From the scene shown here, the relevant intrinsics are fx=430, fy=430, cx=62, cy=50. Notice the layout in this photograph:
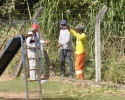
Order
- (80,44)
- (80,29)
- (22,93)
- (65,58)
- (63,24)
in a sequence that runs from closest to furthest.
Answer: (22,93) < (80,29) < (80,44) < (63,24) < (65,58)

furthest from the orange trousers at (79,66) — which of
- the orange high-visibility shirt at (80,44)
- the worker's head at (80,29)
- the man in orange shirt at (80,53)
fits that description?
the worker's head at (80,29)

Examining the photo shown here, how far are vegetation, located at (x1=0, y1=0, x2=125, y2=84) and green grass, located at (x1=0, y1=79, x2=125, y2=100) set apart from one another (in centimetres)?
111

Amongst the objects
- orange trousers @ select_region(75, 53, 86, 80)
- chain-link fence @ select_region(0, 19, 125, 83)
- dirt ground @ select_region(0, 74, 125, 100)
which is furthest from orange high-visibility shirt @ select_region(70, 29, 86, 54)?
dirt ground @ select_region(0, 74, 125, 100)

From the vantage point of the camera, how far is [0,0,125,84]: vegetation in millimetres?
12059

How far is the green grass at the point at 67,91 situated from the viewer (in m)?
9.98

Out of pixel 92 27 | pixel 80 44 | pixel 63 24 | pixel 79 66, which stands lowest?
pixel 79 66

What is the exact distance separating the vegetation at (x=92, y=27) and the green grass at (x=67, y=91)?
1112 mm

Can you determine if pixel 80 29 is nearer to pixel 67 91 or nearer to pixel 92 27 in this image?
pixel 92 27

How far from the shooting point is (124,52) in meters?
12.1

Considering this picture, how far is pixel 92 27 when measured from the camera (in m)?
13.0

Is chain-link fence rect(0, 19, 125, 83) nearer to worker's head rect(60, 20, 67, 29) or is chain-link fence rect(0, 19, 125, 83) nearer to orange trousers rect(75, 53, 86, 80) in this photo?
orange trousers rect(75, 53, 86, 80)

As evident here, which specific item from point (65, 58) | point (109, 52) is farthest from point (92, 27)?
point (65, 58)

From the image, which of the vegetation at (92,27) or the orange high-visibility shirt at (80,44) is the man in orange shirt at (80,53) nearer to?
the orange high-visibility shirt at (80,44)

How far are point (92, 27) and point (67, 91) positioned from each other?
2909 millimetres
